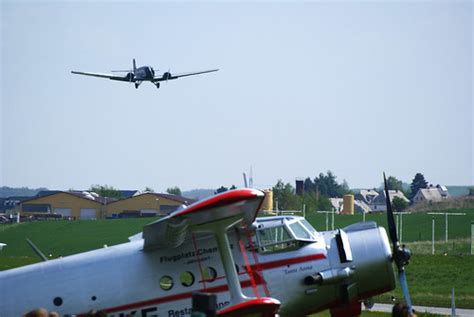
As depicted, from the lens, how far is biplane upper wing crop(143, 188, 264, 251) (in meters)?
14.3

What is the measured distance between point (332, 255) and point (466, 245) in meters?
31.8

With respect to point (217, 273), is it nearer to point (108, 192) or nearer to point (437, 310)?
point (437, 310)

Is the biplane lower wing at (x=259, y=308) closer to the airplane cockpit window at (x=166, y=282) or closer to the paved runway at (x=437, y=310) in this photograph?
the airplane cockpit window at (x=166, y=282)

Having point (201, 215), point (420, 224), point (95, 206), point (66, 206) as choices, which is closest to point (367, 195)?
point (66, 206)

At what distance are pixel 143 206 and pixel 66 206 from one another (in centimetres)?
896

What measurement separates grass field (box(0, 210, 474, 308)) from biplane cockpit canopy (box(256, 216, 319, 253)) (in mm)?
16264

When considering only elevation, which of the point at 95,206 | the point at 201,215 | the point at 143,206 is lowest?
the point at 201,215

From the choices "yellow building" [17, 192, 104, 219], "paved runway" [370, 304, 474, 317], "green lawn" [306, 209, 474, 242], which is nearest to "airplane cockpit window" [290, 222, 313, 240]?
"paved runway" [370, 304, 474, 317]

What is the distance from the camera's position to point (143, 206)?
7956 cm

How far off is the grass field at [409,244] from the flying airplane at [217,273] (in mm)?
16279

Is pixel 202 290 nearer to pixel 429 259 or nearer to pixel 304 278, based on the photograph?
pixel 304 278

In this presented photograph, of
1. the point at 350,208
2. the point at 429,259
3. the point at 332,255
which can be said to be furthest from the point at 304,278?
the point at 350,208

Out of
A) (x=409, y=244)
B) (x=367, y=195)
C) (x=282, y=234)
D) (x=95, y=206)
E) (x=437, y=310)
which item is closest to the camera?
(x=282, y=234)

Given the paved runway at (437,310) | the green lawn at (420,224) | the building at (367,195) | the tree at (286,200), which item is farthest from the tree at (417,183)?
the paved runway at (437,310)
